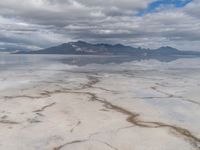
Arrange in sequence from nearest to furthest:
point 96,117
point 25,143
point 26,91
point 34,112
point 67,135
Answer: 1. point 25,143
2. point 67,135
3. point 96,117
4. point 34,112
5. point 26,91

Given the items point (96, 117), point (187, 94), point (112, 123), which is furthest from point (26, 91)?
point (187, 94)

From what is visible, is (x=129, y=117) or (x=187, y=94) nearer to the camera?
(x=129, y=117)

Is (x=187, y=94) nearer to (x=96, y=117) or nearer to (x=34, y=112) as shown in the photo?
(x=96, y=117)

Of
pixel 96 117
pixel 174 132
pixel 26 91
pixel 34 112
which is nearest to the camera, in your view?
pixel 174 132

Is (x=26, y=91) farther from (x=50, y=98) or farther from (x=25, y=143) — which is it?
(x=25, y=143)

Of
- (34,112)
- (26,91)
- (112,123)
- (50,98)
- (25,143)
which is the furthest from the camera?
(26,91)

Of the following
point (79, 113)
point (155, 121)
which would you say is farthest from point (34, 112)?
point (155, 121)

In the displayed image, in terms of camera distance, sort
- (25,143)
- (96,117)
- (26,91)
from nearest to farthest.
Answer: (25,143) < (96,117) < (26,91)

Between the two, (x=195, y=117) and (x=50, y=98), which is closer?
(x=195, y=117)

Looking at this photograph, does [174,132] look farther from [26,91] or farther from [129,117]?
[26,91]
